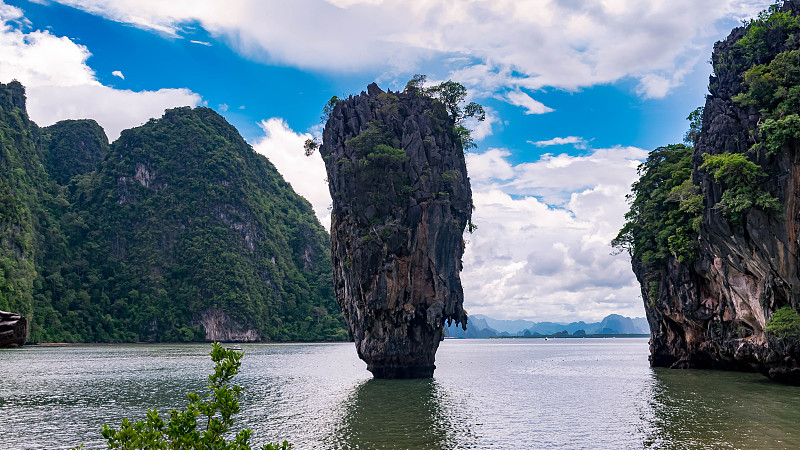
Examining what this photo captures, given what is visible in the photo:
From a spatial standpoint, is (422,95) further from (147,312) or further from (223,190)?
(223,190)

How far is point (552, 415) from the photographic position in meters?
28.0

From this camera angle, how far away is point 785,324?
28594 mm

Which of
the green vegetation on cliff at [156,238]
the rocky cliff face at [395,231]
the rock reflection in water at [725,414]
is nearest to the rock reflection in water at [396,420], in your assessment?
the rocky cliff face at [395,231]

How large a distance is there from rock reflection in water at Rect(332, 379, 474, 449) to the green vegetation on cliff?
3893 inches

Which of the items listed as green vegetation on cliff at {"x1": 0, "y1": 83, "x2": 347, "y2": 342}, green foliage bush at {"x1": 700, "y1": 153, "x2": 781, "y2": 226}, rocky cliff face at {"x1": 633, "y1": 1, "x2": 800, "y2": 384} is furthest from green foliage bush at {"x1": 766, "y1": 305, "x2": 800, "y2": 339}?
green vegetation on cliff at {"x1": 0, "y1": 83, "x2": 347, "y2": 342}

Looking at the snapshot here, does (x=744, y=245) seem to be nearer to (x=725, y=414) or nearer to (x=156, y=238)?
(x=725, y=414)

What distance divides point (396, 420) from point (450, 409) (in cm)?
476

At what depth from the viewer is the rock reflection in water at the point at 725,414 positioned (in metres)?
20.8

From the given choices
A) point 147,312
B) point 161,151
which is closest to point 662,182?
point 147,312

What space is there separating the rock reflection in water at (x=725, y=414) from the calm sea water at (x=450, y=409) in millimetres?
48

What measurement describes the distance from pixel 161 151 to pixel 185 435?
570ft

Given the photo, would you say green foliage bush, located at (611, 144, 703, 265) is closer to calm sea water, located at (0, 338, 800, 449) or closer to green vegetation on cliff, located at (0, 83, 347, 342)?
calm sea water, located at (0, 338, 800, 449)

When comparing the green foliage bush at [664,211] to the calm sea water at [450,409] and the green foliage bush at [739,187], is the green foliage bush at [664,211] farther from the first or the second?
the calm sea water at [450,409]

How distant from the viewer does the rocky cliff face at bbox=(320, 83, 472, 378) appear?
42.2 m
